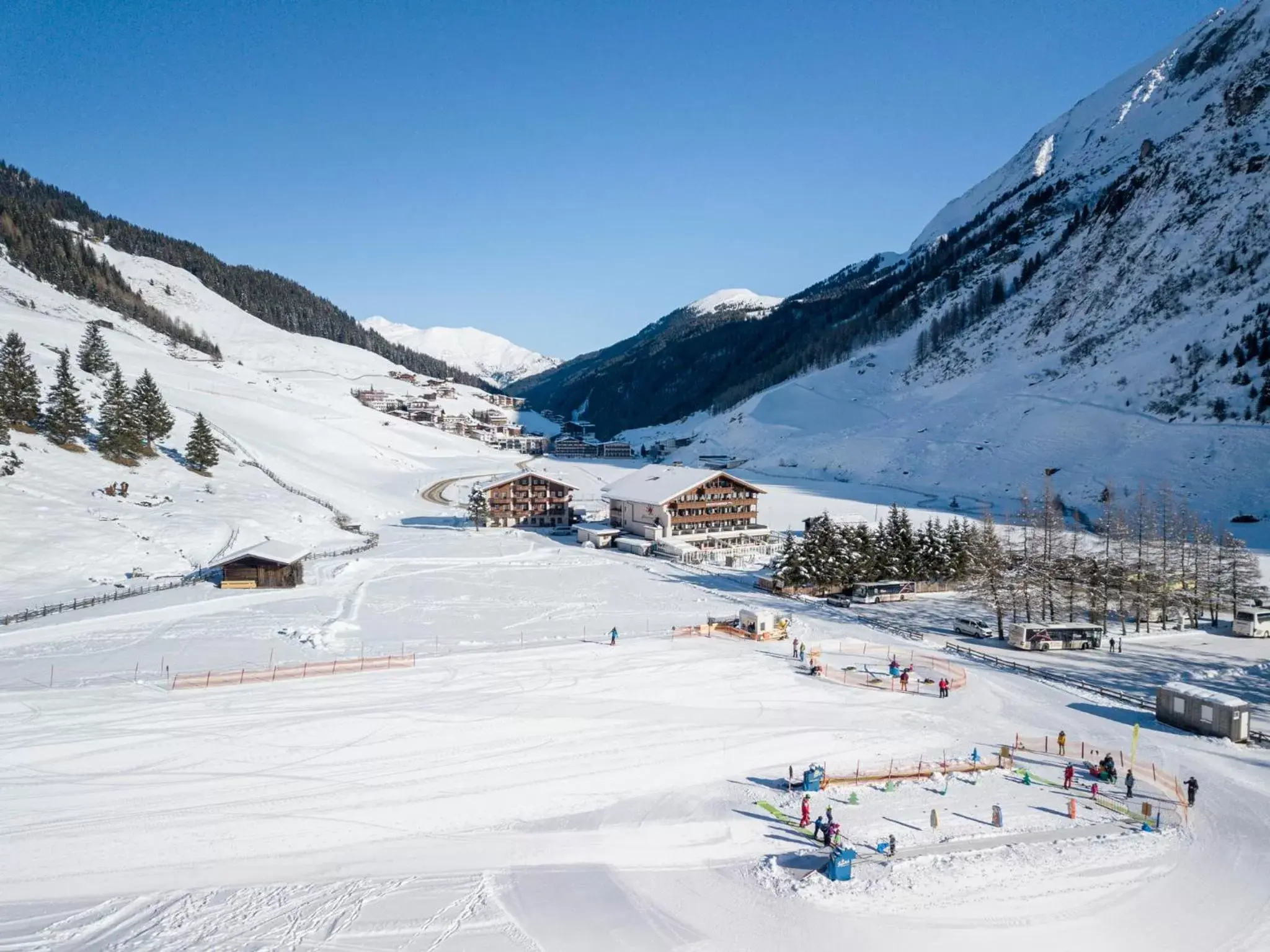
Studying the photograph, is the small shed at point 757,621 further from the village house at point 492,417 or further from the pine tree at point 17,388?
the village house at point 492,417

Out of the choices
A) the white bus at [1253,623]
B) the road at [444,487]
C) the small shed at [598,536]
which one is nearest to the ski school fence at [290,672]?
the small shed at [598,536]

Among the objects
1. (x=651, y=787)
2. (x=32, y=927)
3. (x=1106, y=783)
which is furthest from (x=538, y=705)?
(x=1106, y=783)

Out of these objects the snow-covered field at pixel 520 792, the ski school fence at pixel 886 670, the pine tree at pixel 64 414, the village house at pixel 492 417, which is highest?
the village house at pixel 492 417

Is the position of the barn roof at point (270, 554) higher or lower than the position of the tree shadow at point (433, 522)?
lower

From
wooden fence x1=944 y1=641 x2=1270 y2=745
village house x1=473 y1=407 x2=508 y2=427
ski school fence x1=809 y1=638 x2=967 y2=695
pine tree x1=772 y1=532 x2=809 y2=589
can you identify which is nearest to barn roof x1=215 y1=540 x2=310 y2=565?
ski school fence x1=809 y1=638 x2=967 y2=695

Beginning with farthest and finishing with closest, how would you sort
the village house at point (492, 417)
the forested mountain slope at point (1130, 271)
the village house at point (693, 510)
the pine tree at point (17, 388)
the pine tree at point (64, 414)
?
the village house at point (492, 417) < the forested mountain slope at point (1130, 271) < the village house at point (693, 510) < the pine tree at point (64, 414) < the pine tree at point (17, 388)

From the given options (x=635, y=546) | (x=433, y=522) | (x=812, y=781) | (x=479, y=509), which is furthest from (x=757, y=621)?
(x=433, y=522)

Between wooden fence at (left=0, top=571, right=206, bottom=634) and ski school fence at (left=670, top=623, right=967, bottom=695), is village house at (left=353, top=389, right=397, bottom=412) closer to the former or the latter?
wooden fence at (left=0, top=571, right=206, bottom=634)
